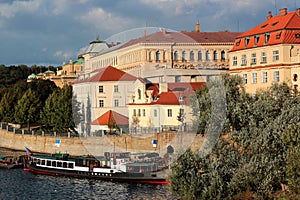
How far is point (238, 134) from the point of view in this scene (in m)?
32.1

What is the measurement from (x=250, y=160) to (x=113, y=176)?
19.5m

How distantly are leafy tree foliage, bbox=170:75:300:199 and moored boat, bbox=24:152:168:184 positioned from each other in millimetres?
12896

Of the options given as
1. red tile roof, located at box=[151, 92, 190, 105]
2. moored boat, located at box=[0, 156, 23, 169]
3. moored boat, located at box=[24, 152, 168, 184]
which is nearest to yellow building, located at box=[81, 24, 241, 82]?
red tile roof, located at box=[151, 92, 190, 105]

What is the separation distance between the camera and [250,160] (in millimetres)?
30188

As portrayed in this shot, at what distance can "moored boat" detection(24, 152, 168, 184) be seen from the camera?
4599 cm

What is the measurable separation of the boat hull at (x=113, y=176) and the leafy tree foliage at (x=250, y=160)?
11.7 meters

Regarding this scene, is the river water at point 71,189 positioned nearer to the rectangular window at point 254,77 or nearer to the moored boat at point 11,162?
the moored boat at point 11,162

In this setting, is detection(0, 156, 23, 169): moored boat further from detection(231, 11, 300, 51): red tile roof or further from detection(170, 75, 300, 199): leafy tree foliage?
detection(170, 75, 300, 199): leafy tree foliage

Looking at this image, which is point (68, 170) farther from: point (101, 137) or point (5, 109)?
point (5, 109)

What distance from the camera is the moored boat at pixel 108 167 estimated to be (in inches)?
1811

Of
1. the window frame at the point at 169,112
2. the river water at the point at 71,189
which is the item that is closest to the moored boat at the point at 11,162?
the river water at the point at 71,189

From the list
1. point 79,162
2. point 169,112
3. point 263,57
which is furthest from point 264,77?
point 79,162

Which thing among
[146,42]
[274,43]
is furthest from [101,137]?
[274,43]

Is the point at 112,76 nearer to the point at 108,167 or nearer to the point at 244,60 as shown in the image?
the point at 244,60
